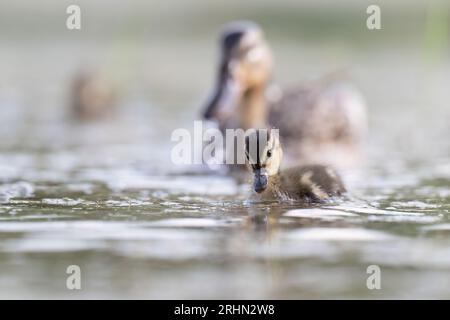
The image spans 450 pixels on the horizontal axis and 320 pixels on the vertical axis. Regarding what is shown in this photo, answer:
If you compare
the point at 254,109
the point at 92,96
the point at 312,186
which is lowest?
the point at 312,186

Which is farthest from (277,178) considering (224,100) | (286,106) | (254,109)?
(286,106)

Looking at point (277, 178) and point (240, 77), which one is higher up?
point (240, 77)

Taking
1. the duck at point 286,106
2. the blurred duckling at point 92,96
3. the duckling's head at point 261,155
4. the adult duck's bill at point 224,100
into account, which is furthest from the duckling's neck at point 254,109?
the duckling's head at point 261,155

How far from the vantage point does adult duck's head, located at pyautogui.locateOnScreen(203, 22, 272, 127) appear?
7664mm

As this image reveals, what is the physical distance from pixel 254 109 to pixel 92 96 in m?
2.44

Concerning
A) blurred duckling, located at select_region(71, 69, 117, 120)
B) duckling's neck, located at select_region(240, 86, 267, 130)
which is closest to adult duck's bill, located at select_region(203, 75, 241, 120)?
duckling's neck, located at select_region(240, 86, 267, 130)

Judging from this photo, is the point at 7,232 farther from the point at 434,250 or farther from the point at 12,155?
the point at 12,155

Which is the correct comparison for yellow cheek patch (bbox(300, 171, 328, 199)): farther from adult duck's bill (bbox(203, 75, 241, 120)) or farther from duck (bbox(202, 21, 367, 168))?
adult duck's bill (bbox(203, 75, 241, 120))

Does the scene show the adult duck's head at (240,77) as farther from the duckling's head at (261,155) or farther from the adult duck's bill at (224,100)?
the duckling's head at (261,155)

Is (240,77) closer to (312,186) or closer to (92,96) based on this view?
(92,96)

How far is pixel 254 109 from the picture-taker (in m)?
8.16

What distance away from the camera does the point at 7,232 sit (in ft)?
15.5

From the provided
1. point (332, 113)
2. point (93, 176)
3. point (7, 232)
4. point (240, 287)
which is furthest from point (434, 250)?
point (332, 113)

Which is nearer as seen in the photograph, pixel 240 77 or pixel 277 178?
pixel 277 178
